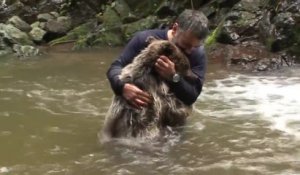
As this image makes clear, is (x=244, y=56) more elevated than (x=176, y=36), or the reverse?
(x=176, y=36)

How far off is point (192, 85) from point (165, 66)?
44 centimetres

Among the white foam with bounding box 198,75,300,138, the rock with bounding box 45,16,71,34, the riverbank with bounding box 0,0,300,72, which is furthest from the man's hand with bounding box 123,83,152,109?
the rock with bounding box 45,16,71,34

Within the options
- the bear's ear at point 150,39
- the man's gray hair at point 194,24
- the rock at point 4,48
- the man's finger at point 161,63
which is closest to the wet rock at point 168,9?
the rock at point 4,48

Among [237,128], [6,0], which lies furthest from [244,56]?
[6,0]

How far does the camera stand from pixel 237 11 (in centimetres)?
1116

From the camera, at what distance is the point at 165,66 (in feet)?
15.5

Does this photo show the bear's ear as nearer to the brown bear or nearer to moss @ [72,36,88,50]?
the brown bear

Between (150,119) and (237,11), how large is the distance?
673cm

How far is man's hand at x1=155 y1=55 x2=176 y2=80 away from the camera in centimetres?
470

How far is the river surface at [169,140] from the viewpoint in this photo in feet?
15.4

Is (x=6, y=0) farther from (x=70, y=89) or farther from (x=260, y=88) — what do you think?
(x=260, y=88)

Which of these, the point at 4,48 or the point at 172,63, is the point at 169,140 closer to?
the point at 172,63

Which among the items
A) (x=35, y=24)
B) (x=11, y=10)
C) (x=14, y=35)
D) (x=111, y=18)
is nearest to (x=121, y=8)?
(x=111, y=18)

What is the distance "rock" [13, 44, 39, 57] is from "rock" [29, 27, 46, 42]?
1.18 meters
